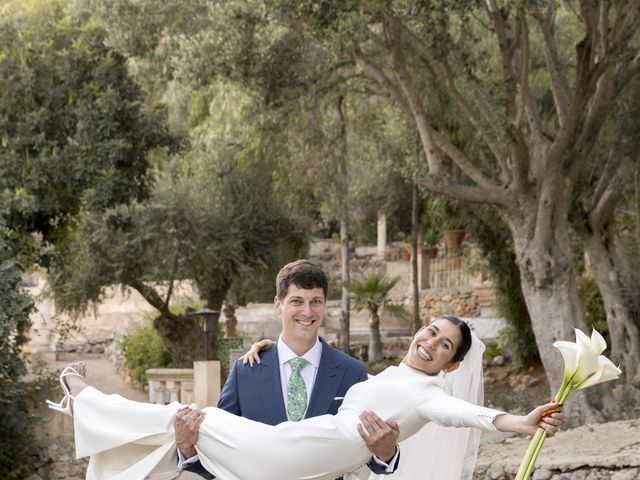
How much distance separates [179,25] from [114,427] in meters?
14.7

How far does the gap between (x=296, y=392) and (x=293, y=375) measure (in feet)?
0.23

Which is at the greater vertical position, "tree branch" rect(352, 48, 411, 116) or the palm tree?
"tree branch" rect(352, 48, 411, 116)

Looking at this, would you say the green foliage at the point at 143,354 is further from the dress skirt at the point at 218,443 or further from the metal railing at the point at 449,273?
the dress skirt at the point at 218,443

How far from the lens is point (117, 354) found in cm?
2470

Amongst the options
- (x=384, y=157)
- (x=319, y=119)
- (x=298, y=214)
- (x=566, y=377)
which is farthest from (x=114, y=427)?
(x=384, y=157)

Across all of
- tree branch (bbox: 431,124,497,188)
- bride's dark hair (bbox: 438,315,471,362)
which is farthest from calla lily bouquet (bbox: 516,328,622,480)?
tree branch (bbox: 431,124,497,188)

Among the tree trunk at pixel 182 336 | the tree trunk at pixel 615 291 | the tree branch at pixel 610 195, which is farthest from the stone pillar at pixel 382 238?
the tree branch at pixel 610 195

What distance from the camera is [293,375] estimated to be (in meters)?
4.50

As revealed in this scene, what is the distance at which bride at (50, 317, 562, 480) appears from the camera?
414cm

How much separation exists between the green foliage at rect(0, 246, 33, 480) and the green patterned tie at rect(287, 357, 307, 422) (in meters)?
11.0

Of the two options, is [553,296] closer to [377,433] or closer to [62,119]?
[62,119]

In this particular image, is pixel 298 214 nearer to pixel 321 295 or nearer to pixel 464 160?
pixel 464 160

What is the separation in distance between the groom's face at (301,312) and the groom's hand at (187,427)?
0.50 meters

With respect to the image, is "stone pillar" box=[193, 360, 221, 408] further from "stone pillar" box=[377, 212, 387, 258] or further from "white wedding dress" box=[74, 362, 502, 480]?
"stone pillar" box=[377, 212, 387, 258]
